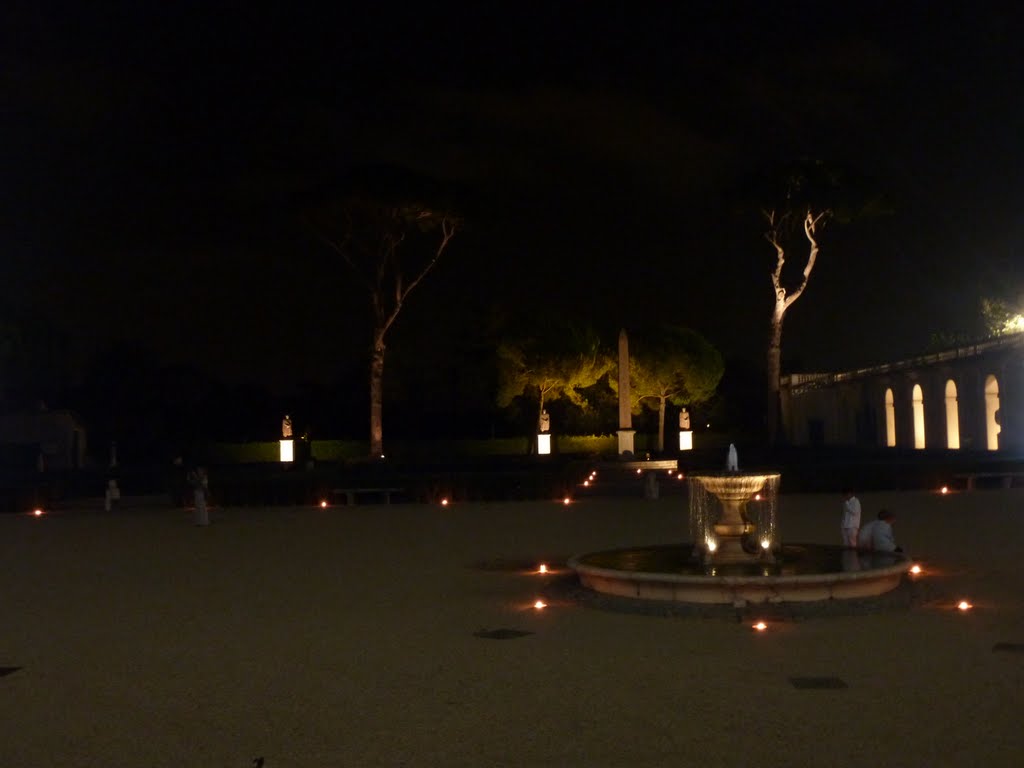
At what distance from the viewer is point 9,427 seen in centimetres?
5472

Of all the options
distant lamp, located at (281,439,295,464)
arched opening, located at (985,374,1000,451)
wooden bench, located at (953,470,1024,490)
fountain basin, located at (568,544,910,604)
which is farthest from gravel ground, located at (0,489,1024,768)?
distant lamp, located at (281,439,295,464)

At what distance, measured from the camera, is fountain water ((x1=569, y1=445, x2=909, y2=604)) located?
11.6 m

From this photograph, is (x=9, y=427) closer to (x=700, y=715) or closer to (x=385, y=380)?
(x=385, y=380)

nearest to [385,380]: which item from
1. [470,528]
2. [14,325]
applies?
[14,325]

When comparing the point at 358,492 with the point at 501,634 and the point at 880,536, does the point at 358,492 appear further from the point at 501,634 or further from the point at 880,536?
the point at 501,634

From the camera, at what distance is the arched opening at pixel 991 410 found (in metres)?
47.3

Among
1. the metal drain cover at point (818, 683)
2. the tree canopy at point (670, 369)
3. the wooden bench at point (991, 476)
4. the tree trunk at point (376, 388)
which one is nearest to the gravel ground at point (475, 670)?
the metal drain cover at point (818, 683)

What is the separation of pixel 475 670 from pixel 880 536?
6826mm

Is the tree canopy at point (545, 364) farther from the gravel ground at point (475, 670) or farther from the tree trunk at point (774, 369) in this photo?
the gravel ground at point (475, 670)

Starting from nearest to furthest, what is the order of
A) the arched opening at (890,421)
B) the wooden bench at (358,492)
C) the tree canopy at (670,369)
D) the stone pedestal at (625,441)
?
the wooden bench at (358,492) < the stone pedestal at (625,441) < the arched opening at (890,421) < the tree canopy at (670,369)

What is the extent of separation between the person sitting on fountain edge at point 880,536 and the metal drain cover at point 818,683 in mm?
6017

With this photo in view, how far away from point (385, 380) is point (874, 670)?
57.7 metres

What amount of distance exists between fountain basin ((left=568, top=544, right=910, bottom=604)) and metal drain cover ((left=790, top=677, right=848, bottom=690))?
3056 millimetres

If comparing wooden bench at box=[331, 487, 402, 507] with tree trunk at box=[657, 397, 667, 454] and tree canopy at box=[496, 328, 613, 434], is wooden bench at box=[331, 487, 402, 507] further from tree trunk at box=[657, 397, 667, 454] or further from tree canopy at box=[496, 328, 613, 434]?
tree trunk at box=[657, 397, 667, 454]
